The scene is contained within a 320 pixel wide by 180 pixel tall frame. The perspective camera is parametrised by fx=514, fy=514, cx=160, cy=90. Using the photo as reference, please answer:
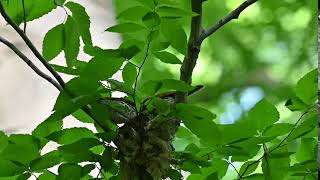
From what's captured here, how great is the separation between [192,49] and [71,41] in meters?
0.13

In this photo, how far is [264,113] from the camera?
0.59m

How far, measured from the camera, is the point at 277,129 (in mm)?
584

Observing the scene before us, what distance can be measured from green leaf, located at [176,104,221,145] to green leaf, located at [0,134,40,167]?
0.17 metres

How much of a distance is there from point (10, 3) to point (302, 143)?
38cm

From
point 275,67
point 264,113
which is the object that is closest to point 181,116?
point 264,113

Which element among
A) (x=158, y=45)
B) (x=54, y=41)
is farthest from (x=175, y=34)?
(x=54, y=41)

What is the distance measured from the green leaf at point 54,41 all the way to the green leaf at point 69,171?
0.12 metres

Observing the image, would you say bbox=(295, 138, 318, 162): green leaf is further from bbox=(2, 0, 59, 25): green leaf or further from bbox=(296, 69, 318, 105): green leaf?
bbox=(2, 0, 59, 25): green leaf

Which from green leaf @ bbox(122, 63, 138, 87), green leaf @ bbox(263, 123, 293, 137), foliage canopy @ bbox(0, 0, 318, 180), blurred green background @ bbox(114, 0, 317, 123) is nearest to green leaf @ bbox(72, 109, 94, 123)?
foliage canopy @ bbox(0, 0, 318, 180)

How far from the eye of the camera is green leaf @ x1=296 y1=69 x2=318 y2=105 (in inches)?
22.5

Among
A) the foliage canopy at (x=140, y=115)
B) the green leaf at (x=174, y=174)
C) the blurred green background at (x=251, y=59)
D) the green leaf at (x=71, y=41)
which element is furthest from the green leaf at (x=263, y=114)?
the blurred green background at (x=251, y=59)

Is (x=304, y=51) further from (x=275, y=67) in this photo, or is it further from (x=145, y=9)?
(x=145, y=9)

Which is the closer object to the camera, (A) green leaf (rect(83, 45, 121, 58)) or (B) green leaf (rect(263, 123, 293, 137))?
(A) green leaf (rect(83, 45, 121, 58))

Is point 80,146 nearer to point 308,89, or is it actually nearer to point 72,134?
point 72,134
